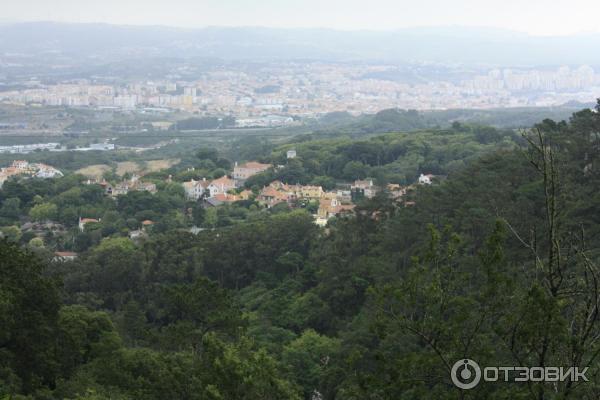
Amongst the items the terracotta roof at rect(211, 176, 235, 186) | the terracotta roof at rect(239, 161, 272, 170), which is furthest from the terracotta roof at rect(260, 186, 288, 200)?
the terracotta roof at rect(239, 161, 272, 170)

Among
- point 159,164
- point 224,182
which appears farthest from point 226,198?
point 159,164

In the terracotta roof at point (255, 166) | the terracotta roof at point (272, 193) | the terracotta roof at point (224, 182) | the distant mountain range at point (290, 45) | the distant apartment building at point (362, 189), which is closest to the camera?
the distant apartment building at point (362, 189)

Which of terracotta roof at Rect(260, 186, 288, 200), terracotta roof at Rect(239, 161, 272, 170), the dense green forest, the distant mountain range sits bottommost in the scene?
the distant mountain range

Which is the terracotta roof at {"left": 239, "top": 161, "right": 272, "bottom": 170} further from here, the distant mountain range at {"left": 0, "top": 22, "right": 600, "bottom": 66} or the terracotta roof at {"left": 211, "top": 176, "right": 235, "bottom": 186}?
the distant mountain range at {"left": 0, "top": 22, "right": 600, "bottom": 66}

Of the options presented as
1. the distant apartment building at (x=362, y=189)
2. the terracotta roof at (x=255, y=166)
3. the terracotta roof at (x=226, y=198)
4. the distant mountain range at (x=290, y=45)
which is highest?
the distant apartment building at (x=362, y=189)

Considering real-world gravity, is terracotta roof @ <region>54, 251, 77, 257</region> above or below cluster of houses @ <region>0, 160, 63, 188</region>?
above
